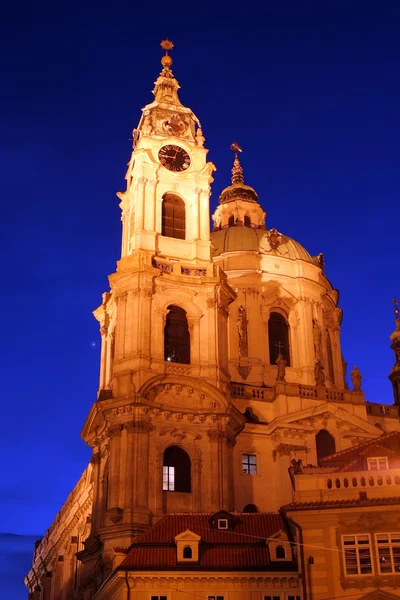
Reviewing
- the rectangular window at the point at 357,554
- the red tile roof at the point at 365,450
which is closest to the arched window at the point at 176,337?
the red tile roof at the point at 365,450

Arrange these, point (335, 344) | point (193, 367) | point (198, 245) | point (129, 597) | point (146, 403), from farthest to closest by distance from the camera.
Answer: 1. point (335, 344)
2. point (198, 245)
3. point (193, 367)
4. point (146, 403)
5. point (129, 597)

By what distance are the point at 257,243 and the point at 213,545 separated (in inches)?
1225

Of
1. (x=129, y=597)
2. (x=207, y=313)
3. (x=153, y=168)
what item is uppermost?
(x=153, y=168)

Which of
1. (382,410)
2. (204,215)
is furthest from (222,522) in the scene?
(204,215)

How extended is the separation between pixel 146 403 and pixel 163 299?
23.4 ft

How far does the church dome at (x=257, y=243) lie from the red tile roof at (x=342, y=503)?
32.9 meters

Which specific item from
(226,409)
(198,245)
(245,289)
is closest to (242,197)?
(245,289)

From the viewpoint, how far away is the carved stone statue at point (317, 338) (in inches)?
2272

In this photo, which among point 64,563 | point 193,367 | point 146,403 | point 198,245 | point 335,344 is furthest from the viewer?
point 335,344

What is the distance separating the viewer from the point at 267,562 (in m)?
32.4

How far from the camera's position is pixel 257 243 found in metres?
61.3

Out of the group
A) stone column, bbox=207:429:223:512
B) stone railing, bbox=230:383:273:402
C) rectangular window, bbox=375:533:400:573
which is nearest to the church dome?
stone railing, bbox=230:383:273:402

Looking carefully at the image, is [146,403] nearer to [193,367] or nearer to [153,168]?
[193,367]

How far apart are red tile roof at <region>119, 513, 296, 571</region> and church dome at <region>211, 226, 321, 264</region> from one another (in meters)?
27.6
